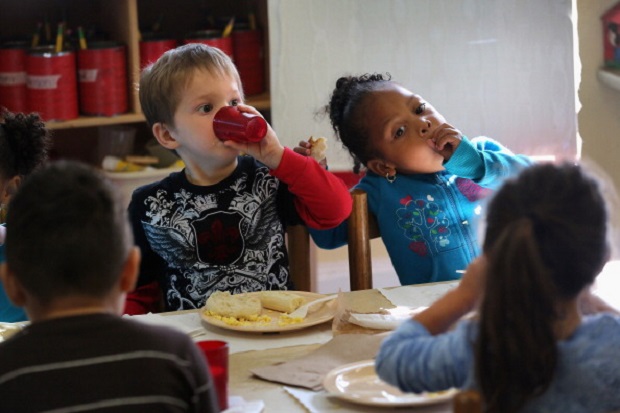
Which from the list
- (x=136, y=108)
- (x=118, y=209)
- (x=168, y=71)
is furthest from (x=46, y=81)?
(x=118, y=209)

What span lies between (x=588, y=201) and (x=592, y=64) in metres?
2.23

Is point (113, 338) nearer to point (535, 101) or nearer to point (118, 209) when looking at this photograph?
point (118, 209)

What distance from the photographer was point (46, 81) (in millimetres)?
2795

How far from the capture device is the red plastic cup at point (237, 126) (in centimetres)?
179

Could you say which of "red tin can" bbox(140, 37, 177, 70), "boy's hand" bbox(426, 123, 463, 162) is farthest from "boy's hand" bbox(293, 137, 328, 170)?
"red tin can" bbox(140, 37, 177, 70)

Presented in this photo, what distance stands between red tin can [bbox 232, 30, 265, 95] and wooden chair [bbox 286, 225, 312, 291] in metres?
1.11

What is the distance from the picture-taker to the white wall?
2854 mm

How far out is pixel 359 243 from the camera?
1.85 m

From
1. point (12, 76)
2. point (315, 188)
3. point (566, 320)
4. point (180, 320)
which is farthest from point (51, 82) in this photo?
point (566, 320)

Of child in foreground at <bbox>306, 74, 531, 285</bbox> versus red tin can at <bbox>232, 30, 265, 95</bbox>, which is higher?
red tin can at <bbox>232, 30, 265, 95</bbox>

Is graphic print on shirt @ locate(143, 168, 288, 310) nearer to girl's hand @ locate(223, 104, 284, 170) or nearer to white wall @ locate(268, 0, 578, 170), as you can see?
girl's hand @ locate(223, 104, 284, 170)

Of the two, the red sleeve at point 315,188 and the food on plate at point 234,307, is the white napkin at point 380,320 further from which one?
the red sleeve at point 315,188

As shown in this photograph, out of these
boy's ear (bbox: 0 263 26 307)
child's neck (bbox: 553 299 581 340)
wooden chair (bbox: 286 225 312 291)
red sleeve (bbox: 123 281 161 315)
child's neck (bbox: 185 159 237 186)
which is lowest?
red sleeve (bbox: 123 281 161 315)

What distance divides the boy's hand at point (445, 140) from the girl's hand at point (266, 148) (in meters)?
0.32
